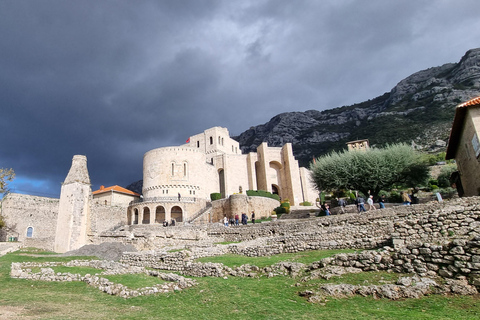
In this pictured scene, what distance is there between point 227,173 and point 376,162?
1057 inches

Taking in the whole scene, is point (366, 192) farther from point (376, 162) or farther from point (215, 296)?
point (215, 296)

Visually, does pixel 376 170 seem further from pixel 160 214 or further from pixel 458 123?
pixel 160 214

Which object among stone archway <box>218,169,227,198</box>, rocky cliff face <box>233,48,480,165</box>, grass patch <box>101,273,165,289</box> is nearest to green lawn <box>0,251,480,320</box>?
grass patch <box>101,273,165,289</box>

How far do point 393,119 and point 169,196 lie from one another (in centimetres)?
7325

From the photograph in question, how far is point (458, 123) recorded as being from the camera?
673 inches

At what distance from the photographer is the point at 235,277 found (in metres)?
10.1

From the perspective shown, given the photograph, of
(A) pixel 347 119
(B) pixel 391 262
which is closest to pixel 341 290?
(B) pixel 391 262

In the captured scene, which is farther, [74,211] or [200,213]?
[200,213]

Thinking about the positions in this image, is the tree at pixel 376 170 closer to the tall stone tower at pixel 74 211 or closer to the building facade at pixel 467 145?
the building facade at pixel 467 145

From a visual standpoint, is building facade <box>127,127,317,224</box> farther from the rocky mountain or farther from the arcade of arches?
the rocky mountain

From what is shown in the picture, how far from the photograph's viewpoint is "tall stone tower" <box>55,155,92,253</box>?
67.9 ft

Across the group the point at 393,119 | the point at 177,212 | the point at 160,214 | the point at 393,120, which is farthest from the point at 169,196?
the point at 393,119

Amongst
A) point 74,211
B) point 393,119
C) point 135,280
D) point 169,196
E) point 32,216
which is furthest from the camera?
point 393,119

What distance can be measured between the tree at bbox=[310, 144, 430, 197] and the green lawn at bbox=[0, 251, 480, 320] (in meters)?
19.6
